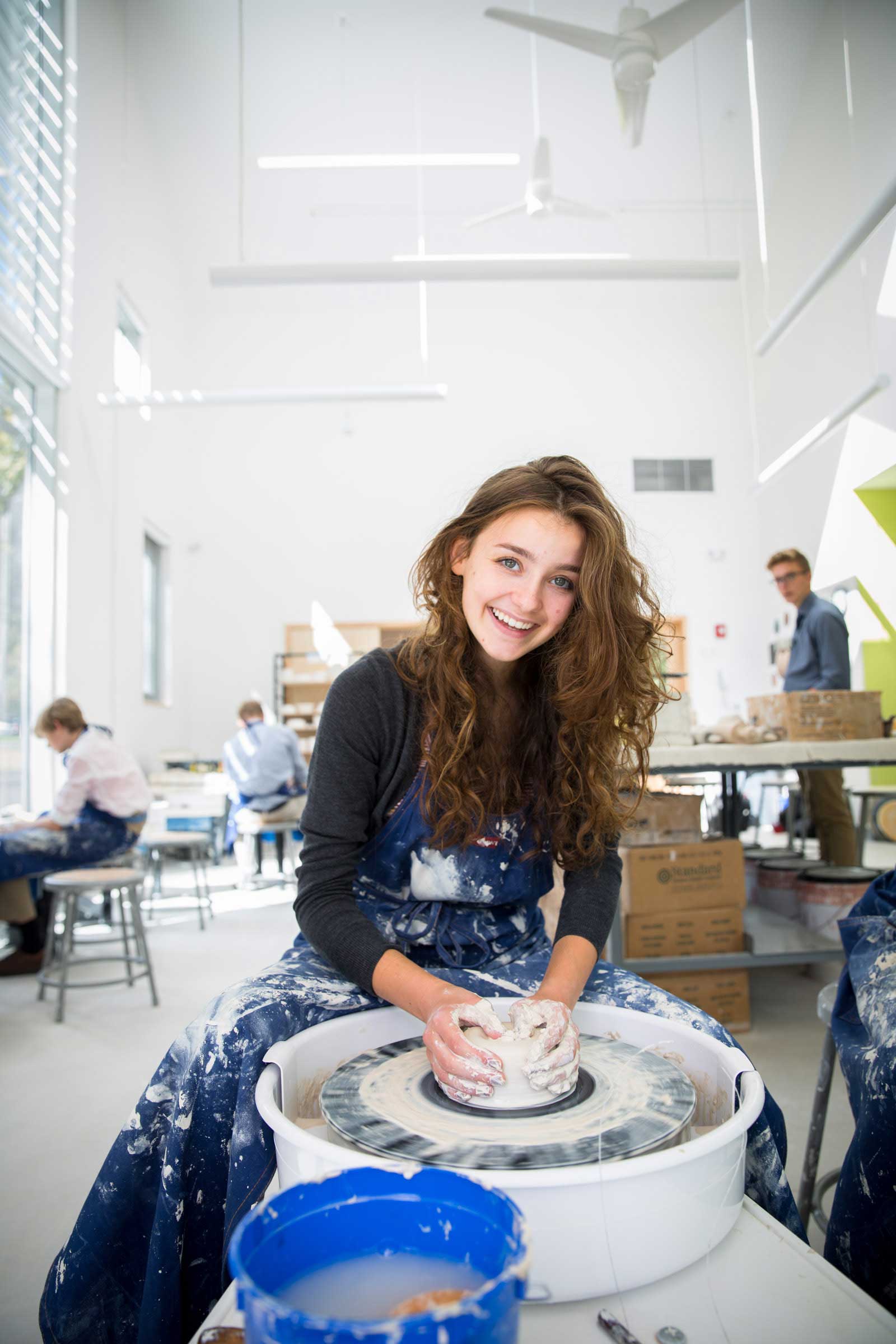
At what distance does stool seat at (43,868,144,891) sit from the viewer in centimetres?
320

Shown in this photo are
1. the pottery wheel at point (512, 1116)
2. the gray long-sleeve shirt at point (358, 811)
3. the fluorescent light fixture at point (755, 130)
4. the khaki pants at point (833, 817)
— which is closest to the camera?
the pottery wheel at point (512, 1116)

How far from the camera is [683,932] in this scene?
107 inches

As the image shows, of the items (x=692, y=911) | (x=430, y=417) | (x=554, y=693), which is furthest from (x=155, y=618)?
(x=554, y=693)

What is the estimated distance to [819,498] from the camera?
8.12 meters

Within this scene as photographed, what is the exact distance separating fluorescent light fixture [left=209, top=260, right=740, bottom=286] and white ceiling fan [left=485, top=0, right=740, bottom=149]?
2.77 feet

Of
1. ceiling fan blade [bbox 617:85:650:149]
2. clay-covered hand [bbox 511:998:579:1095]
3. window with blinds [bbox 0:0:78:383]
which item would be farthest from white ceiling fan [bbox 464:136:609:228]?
clay-covered hand [bbox 511:998:579:1095]

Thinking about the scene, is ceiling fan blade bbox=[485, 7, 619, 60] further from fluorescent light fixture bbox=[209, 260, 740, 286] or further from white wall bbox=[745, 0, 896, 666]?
white wall bbox=[745, 0, 896, 666]

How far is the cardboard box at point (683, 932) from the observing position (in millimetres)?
2701

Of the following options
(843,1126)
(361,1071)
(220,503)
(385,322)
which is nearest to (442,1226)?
(361,1071)

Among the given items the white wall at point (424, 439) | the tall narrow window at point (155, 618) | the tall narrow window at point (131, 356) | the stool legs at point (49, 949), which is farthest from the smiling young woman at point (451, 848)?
the white wall at point (424, 439)

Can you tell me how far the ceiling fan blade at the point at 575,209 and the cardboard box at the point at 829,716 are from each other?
11.9 ft

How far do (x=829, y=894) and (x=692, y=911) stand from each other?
0.64 metres

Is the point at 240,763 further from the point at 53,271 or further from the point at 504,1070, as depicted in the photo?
the point at 504,1070

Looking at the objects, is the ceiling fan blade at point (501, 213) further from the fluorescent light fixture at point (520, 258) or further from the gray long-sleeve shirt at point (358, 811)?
the gray long-sleeve shirt at point (358, 811)
